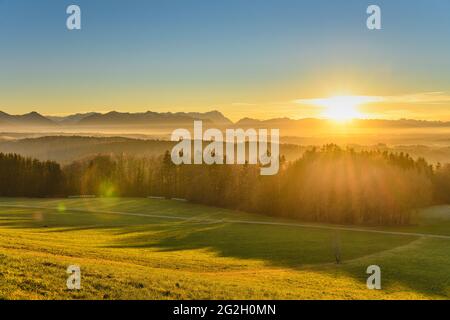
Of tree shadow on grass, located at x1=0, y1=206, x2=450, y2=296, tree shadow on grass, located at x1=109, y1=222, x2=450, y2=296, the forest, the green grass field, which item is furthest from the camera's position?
the forest

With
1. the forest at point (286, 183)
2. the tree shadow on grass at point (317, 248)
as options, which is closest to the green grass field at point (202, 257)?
the tree shadow on grass at point (317, 248)

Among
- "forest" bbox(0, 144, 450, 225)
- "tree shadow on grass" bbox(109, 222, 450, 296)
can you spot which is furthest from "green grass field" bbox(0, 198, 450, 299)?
"forest" bbox(0, 144, 450, 225)

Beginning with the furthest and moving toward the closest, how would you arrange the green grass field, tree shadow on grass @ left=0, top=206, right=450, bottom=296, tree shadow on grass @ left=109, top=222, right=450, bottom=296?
tree shadow on grass @ left=0, top=206, right=450, bottom=296 < tree shadow on grass @ left=109, top=222, right=450, bottom=296 < the green grass field

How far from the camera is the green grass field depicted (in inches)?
956

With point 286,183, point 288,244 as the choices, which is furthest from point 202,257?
point 286,183

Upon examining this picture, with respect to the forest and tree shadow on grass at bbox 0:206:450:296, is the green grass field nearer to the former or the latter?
tree shadow on grass at bbox 0:206:450:296

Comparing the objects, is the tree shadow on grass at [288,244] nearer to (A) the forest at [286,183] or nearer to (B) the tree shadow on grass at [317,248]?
(B) the tree shadow on grass at [317,248]

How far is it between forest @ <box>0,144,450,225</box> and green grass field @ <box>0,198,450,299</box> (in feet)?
20.4

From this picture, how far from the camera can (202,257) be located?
43906mm

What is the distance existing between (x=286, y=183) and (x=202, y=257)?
54078 mm

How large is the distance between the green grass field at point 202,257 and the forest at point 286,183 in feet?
20.4

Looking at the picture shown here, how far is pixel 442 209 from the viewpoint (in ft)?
319

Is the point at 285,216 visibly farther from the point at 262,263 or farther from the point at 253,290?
the point at 253,290
